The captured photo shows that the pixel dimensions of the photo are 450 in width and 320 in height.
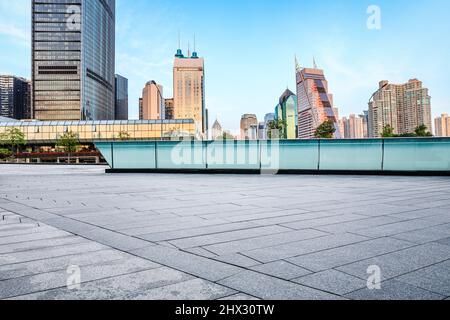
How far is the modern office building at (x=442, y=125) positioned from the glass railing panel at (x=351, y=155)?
568ft

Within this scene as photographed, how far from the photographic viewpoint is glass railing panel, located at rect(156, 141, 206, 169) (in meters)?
15.7

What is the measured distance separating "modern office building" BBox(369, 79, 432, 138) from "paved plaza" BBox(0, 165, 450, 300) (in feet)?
414

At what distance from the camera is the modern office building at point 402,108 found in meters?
122

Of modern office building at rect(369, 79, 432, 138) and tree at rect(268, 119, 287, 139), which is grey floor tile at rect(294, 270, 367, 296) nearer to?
tree at rect(268, 119, 287, 139)

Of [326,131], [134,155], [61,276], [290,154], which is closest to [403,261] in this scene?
[61,276]

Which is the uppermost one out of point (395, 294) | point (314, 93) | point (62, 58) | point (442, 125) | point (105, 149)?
point (62, 58)

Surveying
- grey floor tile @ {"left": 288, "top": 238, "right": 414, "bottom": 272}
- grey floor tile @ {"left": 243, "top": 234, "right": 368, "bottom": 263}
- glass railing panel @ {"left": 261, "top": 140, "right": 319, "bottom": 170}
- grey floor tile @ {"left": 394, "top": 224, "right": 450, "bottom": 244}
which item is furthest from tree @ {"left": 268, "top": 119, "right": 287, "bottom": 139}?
grey floor tile @ {"left": 288, "top": 238, "right": 414, "bottom": 272}

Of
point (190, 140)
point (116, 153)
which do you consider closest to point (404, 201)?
point (190, 140)

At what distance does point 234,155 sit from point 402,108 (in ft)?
437

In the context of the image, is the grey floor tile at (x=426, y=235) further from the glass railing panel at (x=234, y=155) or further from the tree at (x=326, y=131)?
the tree at (x=326, y=131)

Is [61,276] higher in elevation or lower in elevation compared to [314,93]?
lower

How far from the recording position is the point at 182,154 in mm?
15922

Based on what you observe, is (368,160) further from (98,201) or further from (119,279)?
(119,279)

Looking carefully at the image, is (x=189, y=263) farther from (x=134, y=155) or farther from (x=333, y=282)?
(x=134, y=155)
